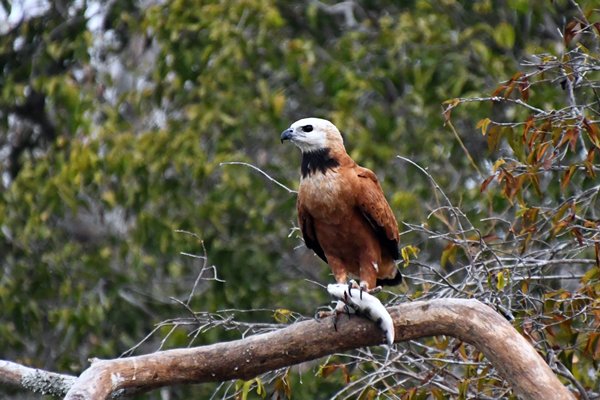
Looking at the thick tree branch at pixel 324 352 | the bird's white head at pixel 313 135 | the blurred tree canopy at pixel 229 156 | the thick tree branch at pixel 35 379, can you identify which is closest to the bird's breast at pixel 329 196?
the bird's white head at pixel 313 135

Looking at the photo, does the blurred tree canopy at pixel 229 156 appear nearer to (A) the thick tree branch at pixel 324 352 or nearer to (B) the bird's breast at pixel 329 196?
(B) the bird's breast at pixel 329 196

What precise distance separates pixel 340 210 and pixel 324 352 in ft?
2.95

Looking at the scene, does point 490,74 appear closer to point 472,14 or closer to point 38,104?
point 472,14

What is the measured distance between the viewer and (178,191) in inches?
339

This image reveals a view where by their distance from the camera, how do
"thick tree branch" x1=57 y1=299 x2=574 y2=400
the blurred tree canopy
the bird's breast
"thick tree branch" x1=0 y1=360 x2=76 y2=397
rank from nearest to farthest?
"thick tree branch" x1=57 y1=299 x2=574 y2=400
"thick tree branch" x1=0 y1=360 x2=76 y2=397
the bird's breast
the blurred tree canopy

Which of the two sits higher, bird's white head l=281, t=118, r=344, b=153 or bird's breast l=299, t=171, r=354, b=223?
bird's white head l=281, t=118, r=344, b=153

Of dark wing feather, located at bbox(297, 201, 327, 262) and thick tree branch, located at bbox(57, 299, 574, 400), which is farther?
dark wing feather, located at bbox(297, 201, 327, 262)

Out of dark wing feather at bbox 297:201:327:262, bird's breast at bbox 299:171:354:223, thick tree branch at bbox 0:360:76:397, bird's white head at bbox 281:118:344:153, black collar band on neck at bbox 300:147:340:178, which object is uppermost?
thick tree branch at bbox 0:360:76:397

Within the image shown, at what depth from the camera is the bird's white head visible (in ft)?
18.6

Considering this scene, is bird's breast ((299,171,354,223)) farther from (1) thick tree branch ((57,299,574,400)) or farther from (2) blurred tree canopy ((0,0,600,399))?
(2) blurred tree canopy ((0,0,600,399))

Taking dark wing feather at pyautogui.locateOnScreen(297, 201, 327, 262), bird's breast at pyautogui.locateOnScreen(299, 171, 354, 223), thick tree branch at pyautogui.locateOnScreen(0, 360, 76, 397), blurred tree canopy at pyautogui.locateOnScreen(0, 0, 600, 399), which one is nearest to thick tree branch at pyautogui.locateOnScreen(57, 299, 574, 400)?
thick tree branch at pyautogui.locateOnScreen(0, 360, 76, 397)

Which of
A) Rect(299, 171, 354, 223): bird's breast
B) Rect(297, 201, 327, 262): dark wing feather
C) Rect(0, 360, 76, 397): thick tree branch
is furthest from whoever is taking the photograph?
Rect(297, 201, 327, 262): dark wing feather

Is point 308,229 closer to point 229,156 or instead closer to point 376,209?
point 376,209

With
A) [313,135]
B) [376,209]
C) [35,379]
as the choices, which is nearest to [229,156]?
[313,135]
